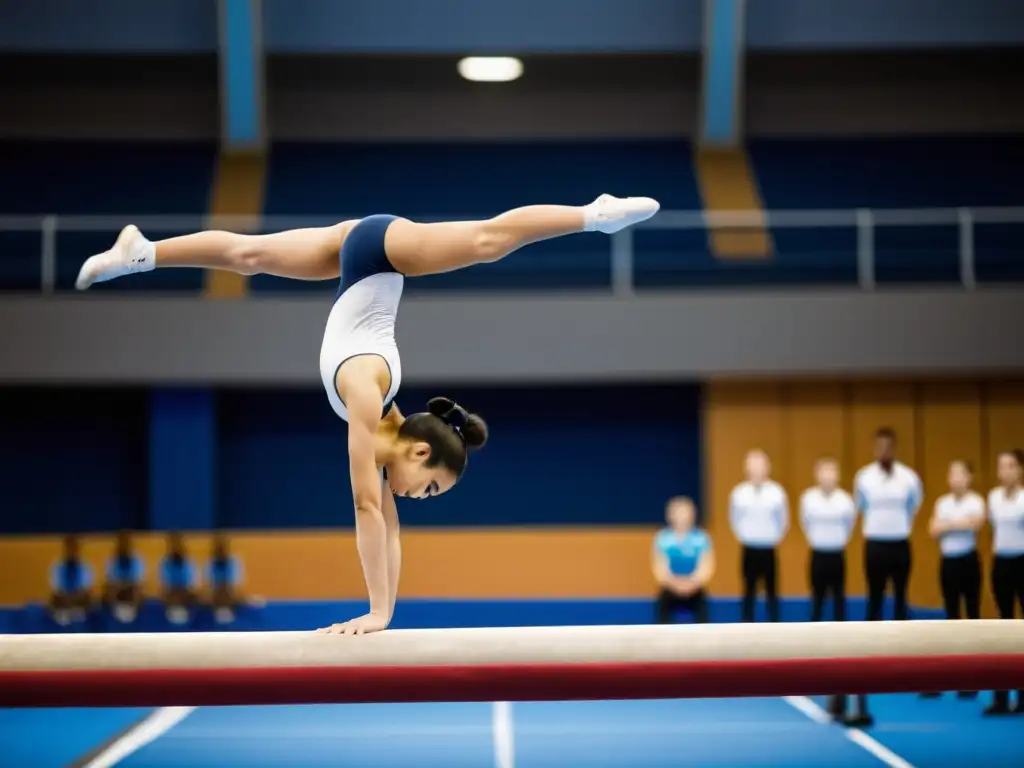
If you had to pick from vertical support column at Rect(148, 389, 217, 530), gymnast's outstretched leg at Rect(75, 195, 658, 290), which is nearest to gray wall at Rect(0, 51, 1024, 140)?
vertical support column at Rect(148, 389, 217, 530)

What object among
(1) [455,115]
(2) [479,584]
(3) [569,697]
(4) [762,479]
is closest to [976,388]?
(4) [762,479]

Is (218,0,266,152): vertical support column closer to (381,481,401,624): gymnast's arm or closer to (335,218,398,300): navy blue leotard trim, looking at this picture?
(335,218,398,300): navy blue leotard trim

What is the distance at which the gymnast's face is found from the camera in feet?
13.2

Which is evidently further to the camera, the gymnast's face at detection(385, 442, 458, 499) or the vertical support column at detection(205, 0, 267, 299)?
the vertical support column at detection(205, 0, 267, 299)

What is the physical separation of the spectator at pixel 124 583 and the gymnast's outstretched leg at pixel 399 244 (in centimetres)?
671

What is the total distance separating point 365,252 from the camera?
13.4 feet

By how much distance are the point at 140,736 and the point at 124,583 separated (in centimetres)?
331

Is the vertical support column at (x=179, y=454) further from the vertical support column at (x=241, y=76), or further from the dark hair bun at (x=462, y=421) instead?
the dark hair bun at (x=462, y=421)

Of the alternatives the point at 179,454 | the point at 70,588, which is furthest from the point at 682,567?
the point at 70,588

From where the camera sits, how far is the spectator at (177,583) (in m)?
10.3

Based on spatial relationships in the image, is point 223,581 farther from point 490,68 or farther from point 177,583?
point 490,68

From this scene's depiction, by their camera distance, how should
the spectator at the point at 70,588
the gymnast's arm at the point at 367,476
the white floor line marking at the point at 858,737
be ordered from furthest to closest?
the spectator at the point at 70,588 → the white floor line marking at the point at 858,737 → the gymnast's arm at the point at 367,476

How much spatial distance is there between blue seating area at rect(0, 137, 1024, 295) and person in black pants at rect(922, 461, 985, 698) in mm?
3692

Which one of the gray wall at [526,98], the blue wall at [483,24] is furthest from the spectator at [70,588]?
the gray wall at [526,98]
